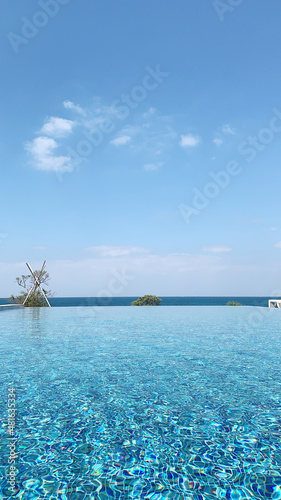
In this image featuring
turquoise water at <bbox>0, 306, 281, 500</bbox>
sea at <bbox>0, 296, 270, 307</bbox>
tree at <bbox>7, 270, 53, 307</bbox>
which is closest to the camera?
turquoise water at <bbox>0, 306, 281, 500</bbox>

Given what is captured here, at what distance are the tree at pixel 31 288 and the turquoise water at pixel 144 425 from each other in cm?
1912

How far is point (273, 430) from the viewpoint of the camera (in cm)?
392

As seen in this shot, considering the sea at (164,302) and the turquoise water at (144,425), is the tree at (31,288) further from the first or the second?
the sea at (164,302)

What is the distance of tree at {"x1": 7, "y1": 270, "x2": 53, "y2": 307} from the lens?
26.7 metres

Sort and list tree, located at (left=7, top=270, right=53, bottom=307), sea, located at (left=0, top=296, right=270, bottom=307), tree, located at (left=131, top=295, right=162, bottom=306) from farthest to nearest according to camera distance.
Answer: sea, located at (left=0, top=296, right=270, bottom=307)
tree, located at (left=131, top=295, right=162, bottom=306)
tree, located at (left=7, top=270, right=53, bottom=307)

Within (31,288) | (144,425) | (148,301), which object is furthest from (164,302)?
(144,425)

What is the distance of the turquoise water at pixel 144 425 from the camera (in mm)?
2877

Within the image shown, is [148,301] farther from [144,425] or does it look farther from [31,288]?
[144,425]

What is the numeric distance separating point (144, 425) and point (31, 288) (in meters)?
24.5

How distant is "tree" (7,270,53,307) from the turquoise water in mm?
19125

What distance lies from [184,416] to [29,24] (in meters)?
14.9

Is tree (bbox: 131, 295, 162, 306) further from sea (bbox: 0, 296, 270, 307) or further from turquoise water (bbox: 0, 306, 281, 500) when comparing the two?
turquoise water (bbox: 0, 306, 281, 500)

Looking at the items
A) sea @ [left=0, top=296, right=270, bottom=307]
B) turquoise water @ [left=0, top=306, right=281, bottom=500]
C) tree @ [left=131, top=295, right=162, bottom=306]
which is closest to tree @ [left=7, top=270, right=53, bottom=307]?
tree @ [left=131, top=295, right=162, bottom=306]

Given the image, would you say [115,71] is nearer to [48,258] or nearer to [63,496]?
[48,258]
